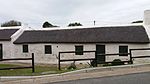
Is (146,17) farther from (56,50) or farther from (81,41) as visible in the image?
(56,50)

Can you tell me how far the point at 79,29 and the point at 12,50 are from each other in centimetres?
871

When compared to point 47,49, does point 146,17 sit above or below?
above

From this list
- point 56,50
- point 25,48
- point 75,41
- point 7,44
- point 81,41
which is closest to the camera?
point 81,41

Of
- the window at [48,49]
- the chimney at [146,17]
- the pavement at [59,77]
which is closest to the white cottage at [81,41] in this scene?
the window at [48,49]

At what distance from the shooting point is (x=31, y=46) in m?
33.7

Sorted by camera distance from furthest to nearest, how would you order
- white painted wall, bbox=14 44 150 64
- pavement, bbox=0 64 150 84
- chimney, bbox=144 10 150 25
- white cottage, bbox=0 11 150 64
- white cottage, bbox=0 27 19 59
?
white cottage, bbox=0 27 19 59
chimney, bbox=144 10 150 25
white painted wall, bbox=14 44 150 64
white cottage, bbox=0 11 150 64
pavement, bbox=0 64 150 84

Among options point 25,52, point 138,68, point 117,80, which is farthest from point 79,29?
point 117,80

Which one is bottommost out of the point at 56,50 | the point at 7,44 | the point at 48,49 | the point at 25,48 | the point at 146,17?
the point at 56,50

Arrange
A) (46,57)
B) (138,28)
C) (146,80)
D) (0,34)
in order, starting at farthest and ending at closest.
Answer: (0,34), (46,57), (138,28), (146,80)

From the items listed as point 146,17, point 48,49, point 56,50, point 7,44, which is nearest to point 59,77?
point 146,17

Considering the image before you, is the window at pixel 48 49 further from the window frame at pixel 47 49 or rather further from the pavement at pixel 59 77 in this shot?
the pavement at pixel 59 77

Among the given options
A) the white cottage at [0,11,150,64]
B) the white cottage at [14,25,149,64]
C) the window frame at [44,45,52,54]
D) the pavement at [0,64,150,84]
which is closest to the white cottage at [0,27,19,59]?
the white cottage at [0,11,150,64]

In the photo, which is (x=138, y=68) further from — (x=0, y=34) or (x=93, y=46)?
(x=0, y=34)

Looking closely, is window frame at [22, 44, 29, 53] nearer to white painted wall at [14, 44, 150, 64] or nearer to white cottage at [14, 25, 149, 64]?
white cottage at [14, 25, 149, 64]
